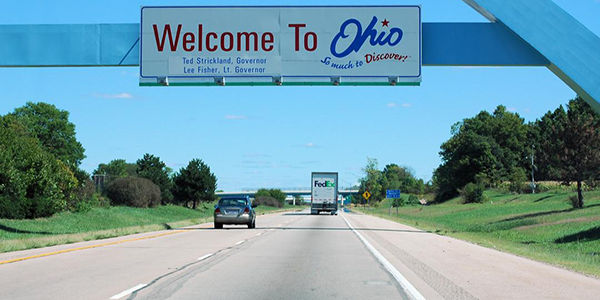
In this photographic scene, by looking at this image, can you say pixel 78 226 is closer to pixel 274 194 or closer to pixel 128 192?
pixel 128 192

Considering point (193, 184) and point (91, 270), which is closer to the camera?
point (91, 270)

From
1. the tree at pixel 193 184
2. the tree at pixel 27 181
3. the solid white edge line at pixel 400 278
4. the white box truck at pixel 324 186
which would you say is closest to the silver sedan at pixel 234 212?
the solid white edge line at pixel 400 278

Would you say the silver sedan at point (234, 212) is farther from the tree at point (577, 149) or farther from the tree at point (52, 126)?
the tree at point (52, 126)

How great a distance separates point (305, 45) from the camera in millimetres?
25625

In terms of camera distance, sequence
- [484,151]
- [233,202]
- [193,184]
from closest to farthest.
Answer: [233,202]
[193,184]
[484,151]

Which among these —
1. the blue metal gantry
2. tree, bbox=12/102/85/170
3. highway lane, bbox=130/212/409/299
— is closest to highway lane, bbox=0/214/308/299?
highway lane, bbox=130/212/409/299

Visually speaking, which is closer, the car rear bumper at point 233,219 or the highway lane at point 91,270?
the highway lane at point 91,270

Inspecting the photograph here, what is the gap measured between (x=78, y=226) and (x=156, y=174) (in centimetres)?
4581

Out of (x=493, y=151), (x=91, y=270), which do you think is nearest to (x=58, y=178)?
(x=91, y=270)

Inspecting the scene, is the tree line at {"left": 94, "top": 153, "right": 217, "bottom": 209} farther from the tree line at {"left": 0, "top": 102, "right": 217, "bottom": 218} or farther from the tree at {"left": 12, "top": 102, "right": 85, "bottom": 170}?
the tree at {"left": 12, "top": 102, "right": 85, "bottom": 170}

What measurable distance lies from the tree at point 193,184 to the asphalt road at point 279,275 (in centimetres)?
8046

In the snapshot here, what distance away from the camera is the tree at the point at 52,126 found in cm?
10188

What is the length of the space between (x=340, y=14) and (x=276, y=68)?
3.09 m

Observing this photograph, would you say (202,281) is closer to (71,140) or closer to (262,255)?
(262,255)
